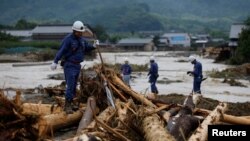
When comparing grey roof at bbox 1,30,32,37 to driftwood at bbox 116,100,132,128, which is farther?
grey roof at bbox 1,30,32,37

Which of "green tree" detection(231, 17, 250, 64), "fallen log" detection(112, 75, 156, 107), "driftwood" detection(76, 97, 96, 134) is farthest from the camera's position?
"green tree" detection(231, 17, 250, 64)

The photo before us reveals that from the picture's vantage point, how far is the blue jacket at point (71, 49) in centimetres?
927

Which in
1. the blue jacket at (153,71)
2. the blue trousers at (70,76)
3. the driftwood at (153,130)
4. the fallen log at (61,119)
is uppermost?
the blue trousers at (70,76)

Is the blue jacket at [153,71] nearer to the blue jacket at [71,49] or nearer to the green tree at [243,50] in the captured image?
the blue jacket at [71,49]

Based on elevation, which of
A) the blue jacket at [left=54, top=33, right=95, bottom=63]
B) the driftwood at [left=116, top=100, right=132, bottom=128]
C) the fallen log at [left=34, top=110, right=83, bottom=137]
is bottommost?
the fallen log at [left=34, top=110, right=83, bottom=137]

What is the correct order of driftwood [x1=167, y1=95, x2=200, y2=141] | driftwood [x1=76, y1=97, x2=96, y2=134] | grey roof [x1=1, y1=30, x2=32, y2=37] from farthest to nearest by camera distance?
1. grey roof [x1=1, y1=30, x2=32, y2=37]
2. driftwood [x1=76, y1=97, x2=96, y2=134]
3. driftwood [x1=167, y1=95, x2=200, y2=141]

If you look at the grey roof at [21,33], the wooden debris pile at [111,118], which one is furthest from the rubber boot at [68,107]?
the grey roof at [21,33]

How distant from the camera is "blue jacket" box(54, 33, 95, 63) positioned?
927cm

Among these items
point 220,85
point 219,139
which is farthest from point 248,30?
point 219,139

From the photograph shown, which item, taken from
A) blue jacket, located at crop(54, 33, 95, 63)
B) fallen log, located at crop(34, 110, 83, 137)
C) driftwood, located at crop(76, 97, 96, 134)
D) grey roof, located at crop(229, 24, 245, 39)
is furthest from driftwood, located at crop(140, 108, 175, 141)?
grey roof, located at crop(229, 24, 245, 39)

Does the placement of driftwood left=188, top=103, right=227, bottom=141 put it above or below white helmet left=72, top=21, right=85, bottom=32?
below

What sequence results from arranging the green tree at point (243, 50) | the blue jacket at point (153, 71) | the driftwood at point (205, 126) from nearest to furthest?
the driftwood at point (205, 126) → the blue jacket at point (153, 71) → the green tree at point (243, 50)

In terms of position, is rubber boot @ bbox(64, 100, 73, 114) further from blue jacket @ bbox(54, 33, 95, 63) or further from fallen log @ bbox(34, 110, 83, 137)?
blue jacket @ bbox(54, 33, 95, 63)

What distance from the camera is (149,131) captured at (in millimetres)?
6961
